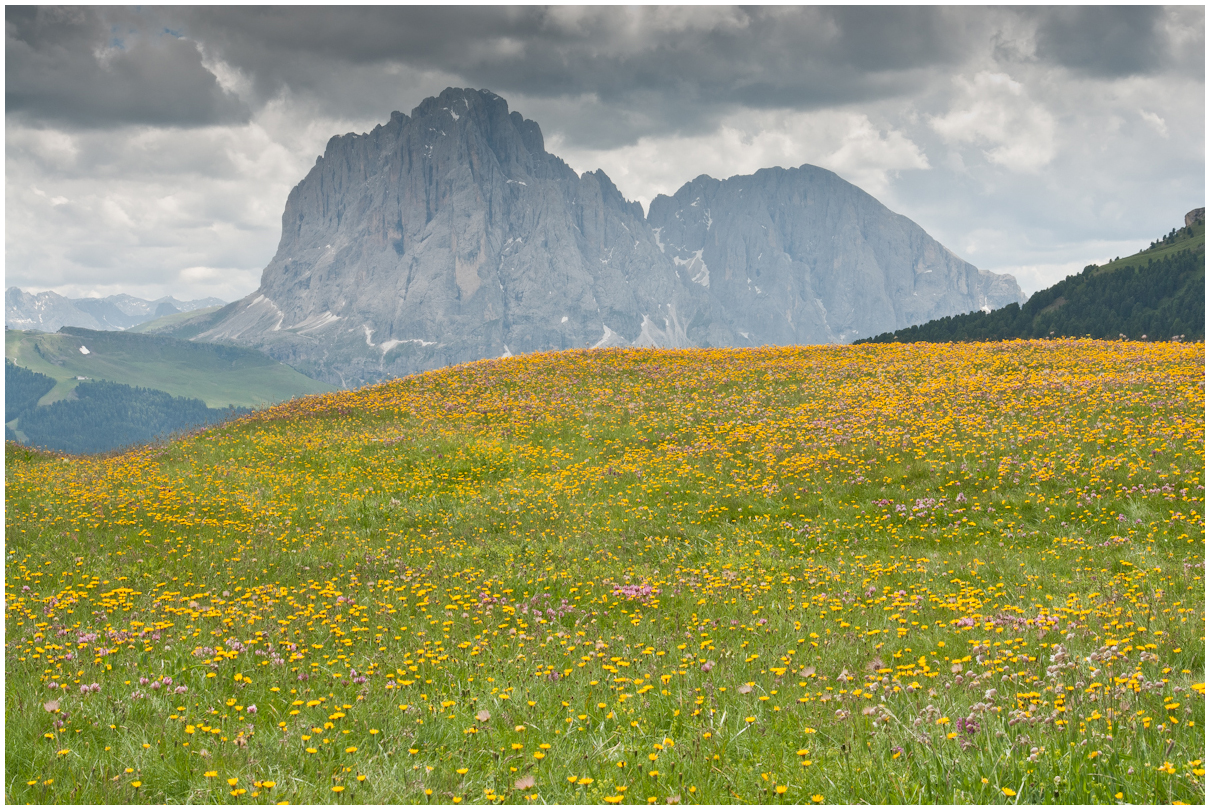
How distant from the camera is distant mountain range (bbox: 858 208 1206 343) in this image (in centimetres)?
15625

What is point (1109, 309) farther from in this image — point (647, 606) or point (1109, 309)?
point (647, 606)

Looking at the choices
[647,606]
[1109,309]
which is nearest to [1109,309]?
[1109,309]

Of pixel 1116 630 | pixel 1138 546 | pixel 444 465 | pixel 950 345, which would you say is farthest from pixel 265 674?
pixel 950 345

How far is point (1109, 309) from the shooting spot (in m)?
169

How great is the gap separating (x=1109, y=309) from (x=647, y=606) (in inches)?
7678

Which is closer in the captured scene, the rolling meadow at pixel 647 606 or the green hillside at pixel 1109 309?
the rolling meadow at pixel 647 606

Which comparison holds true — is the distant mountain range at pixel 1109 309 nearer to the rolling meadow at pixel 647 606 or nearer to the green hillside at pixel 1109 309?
the green hillside at pixel 1109 309

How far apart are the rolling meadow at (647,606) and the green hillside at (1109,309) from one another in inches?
5481

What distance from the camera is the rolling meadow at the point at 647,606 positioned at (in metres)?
5.75

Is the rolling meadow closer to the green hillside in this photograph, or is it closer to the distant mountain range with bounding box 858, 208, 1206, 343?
the distant mountain range with bounding box 858, 208, 1206, 343

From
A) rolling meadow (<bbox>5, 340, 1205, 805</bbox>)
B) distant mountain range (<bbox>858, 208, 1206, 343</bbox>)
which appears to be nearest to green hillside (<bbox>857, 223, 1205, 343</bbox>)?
A: distant mountain range (<bbox>858, 208, 1206, 343</bbox>)

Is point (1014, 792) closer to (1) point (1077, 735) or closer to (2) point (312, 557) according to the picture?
(1) point (1077, 735)

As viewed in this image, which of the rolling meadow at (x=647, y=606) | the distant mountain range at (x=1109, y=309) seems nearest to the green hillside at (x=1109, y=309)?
the distant mountain range at (x=1109, y=309)

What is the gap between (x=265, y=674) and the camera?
8.71m
